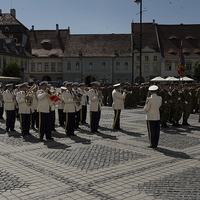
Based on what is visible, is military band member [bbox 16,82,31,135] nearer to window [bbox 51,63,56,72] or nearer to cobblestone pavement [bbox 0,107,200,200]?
cobblestone pavement [bbox 0,107,200,200]

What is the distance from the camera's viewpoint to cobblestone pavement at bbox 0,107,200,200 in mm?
4969

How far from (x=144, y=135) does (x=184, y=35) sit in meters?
52.0

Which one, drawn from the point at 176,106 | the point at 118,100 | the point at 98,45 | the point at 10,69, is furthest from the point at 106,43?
the point at 118,100

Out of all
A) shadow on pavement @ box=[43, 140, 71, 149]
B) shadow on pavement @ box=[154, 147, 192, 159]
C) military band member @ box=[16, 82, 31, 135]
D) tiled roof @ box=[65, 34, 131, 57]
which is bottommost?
shadow on pavement @ box=[43, 140, 71, 149]

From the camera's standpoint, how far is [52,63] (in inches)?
2350

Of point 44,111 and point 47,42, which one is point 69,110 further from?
point 47,42

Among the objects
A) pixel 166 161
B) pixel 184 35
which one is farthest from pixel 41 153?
pixel 184 35

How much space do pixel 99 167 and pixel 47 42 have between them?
57911mm

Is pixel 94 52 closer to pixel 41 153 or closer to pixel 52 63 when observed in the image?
pixel 52 63

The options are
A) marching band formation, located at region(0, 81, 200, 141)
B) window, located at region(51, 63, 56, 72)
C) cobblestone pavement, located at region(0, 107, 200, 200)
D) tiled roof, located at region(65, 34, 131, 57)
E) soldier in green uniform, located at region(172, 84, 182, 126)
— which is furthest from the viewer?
window, located at region(51, 63, 56, 72)

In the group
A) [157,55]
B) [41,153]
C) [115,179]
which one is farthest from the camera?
[157,55]

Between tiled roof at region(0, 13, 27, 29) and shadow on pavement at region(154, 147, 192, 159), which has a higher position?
tiled roof at region(0, 13, 27, 29)

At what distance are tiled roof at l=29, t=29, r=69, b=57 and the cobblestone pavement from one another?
5193 cm

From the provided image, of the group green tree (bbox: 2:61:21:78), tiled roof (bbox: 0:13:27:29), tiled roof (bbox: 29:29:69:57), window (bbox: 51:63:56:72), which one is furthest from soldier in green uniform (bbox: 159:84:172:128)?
window (bbox: 51:63:56:72)
